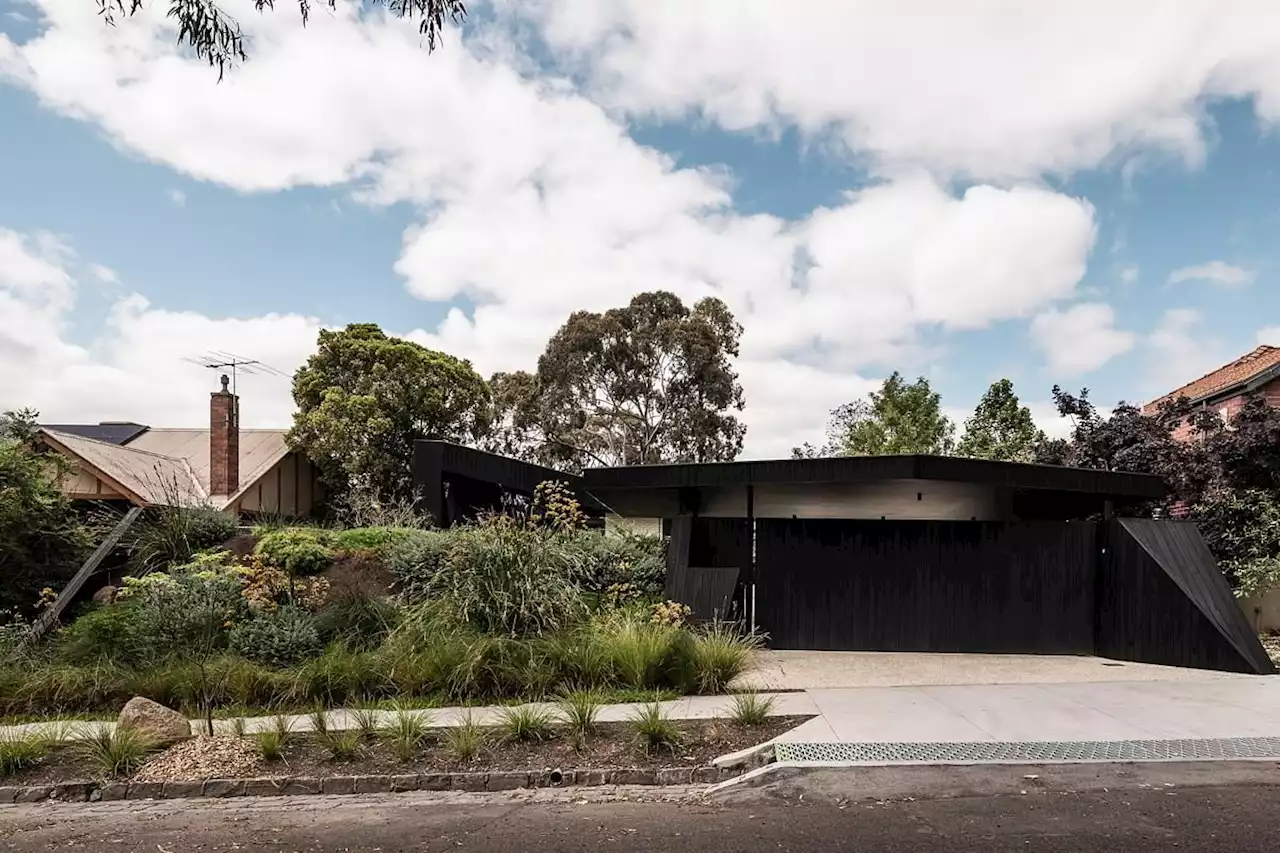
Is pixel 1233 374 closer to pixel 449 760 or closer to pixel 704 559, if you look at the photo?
pixel 704 559

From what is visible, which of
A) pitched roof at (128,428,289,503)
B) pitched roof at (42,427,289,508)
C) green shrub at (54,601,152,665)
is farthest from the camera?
pitched roof at (128,428,289,503)

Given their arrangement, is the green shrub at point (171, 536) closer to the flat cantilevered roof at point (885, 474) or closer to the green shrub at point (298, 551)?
the green shrub at point (298, 551)

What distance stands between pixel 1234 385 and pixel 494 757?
2184cm

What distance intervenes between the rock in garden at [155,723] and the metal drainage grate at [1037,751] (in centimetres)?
484

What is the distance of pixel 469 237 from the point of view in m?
14.9

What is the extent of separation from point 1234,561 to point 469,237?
1308 cm

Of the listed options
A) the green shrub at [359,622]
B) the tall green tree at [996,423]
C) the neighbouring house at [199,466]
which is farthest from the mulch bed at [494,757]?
the tall green tree at [996,423]

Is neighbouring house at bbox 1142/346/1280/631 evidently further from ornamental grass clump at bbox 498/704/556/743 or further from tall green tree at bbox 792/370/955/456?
ornamental grass clump at bbox 498/704/556/743

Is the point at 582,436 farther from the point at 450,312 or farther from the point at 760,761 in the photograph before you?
the point at 760,761

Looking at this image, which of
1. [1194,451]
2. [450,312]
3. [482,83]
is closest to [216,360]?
[450,312]

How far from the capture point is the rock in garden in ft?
22.6

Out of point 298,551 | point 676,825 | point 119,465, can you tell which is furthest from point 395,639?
point 119,465

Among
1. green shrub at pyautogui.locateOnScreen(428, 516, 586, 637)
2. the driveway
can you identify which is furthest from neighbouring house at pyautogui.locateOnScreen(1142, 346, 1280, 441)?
green shrub at pyautogui.locateOnScreen(428, 516, 586, 637)

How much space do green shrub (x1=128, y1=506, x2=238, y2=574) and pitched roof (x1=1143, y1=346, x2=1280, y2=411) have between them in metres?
21.3
